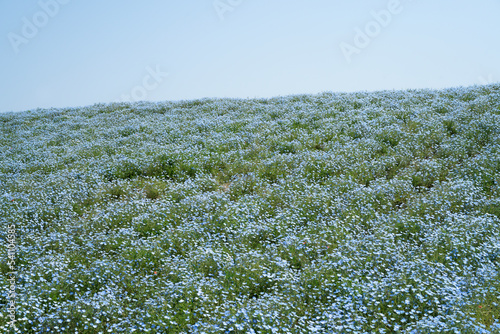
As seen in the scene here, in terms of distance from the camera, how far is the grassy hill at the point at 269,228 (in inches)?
197

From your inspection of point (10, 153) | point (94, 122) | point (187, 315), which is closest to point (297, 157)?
point (187, 315)

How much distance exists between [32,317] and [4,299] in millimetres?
772

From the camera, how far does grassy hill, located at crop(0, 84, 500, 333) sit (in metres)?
5.00

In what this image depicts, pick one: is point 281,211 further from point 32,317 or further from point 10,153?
point 10,153

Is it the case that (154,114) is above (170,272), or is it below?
above

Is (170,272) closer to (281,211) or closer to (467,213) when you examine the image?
(281,211)

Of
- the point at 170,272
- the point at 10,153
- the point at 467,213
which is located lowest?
the point at 467,213

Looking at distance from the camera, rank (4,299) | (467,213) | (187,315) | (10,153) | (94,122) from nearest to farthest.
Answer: (187,315) < (4,299) < (467,213) < (10,153) < (94,122)

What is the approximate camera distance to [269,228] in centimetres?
730

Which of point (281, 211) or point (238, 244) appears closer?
point (238, 244)

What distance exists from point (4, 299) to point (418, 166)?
9570mm

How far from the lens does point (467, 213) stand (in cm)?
737

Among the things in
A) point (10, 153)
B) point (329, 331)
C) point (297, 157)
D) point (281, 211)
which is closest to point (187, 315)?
point (329, 331)

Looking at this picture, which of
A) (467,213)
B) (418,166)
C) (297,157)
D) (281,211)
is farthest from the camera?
(297,157)
